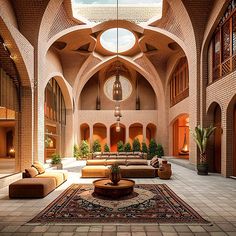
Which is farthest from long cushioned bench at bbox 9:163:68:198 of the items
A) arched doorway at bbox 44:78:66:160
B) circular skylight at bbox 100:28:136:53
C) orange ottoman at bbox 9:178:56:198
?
circular skylight at bbox 100:28:136:53

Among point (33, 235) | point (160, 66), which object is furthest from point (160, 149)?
point (33, 235)

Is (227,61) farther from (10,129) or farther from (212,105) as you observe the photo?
(10,129)

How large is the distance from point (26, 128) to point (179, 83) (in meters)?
10.5

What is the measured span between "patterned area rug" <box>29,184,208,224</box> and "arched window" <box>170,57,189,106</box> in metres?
9.63

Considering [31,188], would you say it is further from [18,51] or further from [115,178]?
[18,51]

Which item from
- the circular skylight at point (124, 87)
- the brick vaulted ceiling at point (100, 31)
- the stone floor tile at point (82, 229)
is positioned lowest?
the stone floor tile at point (82, 229)

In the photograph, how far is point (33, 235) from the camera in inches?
163

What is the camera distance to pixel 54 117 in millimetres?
15031

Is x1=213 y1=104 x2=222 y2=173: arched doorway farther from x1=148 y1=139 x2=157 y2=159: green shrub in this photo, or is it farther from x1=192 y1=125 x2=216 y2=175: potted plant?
x1=148 y1=139 x2=157 y2=159: green shrub

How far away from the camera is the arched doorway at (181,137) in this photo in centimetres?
1888

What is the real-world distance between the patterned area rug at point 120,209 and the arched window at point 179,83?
9627mm

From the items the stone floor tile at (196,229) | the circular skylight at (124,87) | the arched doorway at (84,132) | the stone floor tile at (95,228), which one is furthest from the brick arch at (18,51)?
the circular skylight at (124,87)

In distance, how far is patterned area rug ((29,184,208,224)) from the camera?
15.8 feet

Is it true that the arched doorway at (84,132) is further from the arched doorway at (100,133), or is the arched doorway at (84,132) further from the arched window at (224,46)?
the arched window at (224,46)
